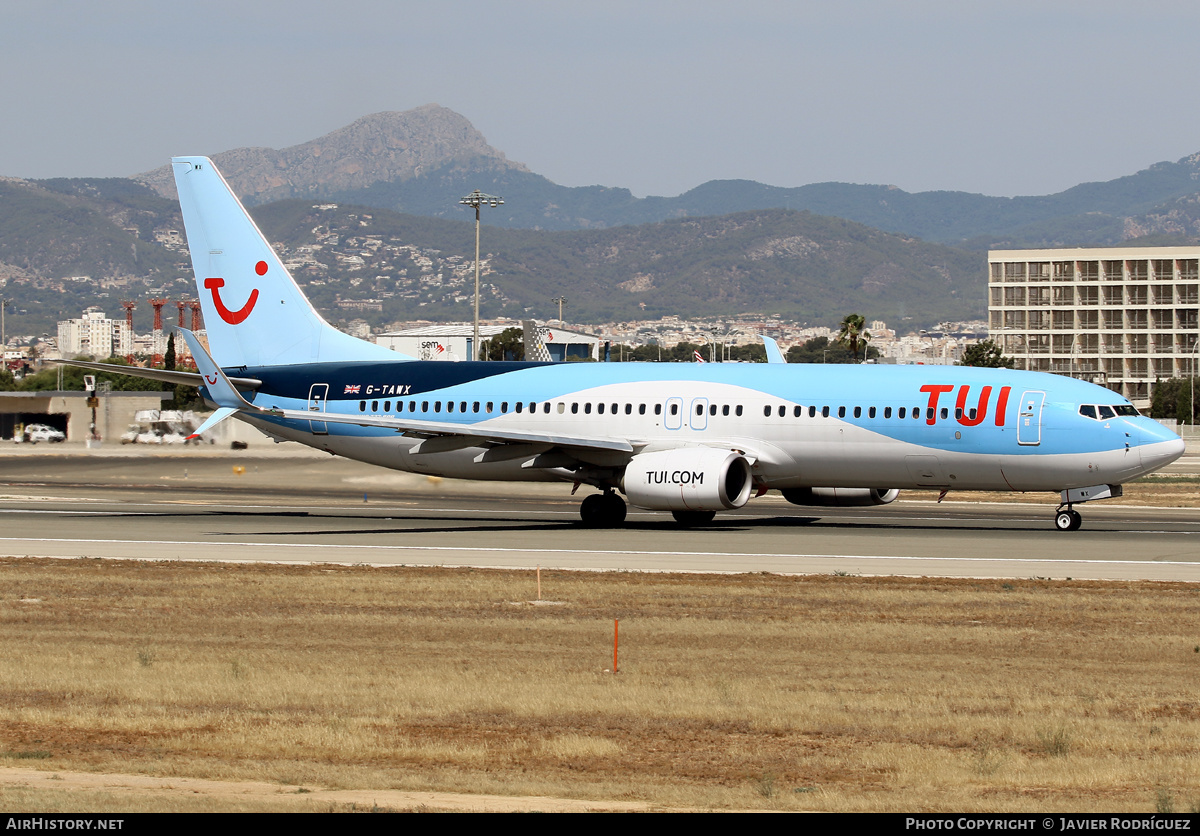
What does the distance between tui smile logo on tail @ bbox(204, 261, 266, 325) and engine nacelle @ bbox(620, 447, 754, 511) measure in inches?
602

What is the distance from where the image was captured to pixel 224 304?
151ft

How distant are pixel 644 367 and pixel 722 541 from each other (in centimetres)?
834

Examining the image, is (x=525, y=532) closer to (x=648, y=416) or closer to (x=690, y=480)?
(x=690, y=480)

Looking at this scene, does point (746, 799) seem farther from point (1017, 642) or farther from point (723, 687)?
point (1017, 642)

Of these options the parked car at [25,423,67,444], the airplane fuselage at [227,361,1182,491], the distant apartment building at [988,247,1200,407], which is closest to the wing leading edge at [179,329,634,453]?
the airplane fuselage at [227,361,1182,491]

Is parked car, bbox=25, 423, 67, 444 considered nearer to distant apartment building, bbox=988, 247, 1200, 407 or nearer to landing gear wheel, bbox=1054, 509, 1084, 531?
landing gear wheel, bbox=1054, 509, 1084, 531

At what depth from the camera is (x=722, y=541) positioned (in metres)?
35.5

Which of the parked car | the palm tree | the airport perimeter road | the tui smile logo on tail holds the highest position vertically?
the palm tree

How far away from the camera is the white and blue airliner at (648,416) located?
36906 millimetres

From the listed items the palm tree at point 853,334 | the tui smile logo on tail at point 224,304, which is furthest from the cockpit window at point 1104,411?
the palm tree at point 853,334

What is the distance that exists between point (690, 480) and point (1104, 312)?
16451 cm

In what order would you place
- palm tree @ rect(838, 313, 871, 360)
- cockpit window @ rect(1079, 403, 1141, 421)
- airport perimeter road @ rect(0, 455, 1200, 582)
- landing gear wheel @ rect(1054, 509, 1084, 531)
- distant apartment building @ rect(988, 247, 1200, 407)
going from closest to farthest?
airport perimeter road @ rect(0, 455, 1200, 582) < cockpit window @ rect(1079, 403, 1141, 421) < landing gear wheel @ rect(1054, 509, 1084, 531) < palm tree @ rect(838, 313, 871, 360) < distant apartment building @ rect(988, 247, 1200, 407)

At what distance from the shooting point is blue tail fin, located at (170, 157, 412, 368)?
4559 cm

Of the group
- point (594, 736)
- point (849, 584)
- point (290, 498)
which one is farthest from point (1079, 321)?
point (594, 736)
